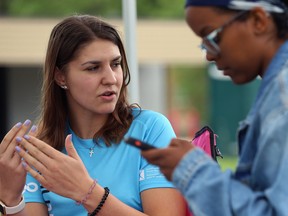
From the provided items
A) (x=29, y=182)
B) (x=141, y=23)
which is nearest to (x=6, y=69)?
(x=141, y=23)

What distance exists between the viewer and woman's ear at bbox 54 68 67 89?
11.2ft

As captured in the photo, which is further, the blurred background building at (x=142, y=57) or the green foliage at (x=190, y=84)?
the green foliage at (x=190, y=84)

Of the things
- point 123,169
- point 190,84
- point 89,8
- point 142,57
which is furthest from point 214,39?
point 190,84

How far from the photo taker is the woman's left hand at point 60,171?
2.56 metres

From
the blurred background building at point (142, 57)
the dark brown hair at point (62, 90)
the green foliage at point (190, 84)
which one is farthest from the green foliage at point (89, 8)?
the dark brown hair at point (62, 90)

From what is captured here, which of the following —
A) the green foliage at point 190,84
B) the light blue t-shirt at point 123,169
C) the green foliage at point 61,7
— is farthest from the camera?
the green foliage at point 190,84

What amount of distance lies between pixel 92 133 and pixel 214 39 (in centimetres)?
151

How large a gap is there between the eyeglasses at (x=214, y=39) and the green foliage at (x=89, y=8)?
26.6m

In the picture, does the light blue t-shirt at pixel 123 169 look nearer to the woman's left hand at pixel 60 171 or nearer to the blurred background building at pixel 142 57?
the woman's left hand at pixel 60 171

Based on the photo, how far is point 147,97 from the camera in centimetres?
2828

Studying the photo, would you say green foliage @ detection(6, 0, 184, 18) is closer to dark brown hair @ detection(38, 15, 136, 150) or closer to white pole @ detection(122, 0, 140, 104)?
→ white pole @ detection(122, 0, 140, 104)

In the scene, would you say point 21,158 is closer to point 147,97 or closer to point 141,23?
point 141,23

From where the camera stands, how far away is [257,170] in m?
1.87

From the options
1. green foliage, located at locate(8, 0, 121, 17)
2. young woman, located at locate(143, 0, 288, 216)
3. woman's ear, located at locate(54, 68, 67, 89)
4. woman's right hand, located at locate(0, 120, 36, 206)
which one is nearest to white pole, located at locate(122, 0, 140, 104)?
woman's ear, located at locate(54, 68, 67, 89)
